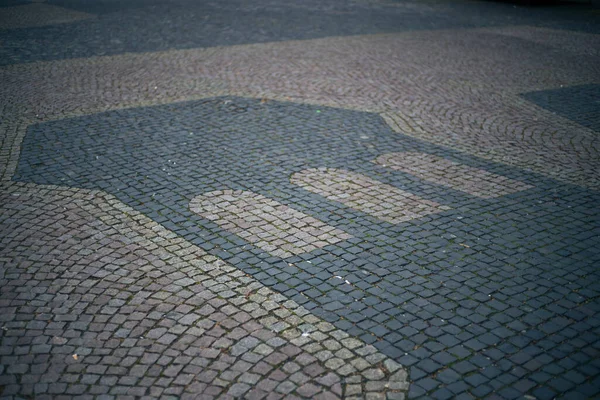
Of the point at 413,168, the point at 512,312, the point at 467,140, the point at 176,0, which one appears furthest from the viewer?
the point at 176,0

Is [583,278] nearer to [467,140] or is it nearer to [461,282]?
[461,282]

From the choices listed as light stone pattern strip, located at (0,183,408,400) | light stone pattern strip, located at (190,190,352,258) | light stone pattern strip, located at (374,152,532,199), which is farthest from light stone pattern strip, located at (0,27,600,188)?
light stone pattern strip, located at (0,183,408,400)

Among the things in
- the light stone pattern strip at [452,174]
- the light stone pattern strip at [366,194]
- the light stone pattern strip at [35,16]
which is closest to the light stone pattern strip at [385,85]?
the light stone pattern strip at [452,174]

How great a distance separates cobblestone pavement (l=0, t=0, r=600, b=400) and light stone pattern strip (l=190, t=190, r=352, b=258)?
0.03 metres

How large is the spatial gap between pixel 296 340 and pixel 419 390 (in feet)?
3.27

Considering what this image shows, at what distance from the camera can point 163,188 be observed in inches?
273

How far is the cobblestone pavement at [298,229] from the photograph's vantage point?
4219 millimetres

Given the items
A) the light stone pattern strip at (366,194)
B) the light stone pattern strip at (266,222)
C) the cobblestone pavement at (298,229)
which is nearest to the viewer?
the cobblestone pavement at (298,229)

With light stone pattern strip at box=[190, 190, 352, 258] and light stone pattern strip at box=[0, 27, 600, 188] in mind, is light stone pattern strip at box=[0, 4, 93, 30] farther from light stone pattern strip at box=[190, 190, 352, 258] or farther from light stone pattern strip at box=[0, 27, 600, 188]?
light stone pattern strip at box=[190, 190, 352, 258]

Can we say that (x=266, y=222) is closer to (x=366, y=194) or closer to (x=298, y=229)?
(x=298, y=229)

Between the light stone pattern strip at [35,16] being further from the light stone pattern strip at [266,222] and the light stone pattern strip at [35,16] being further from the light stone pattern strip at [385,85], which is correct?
the light stone pattern strip at [266,222]

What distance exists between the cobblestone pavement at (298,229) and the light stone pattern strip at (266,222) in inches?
1.2

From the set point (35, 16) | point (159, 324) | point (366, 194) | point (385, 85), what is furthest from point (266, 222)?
point (35, 16)

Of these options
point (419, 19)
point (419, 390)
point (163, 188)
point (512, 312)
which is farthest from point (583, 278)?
point (419, 19)
